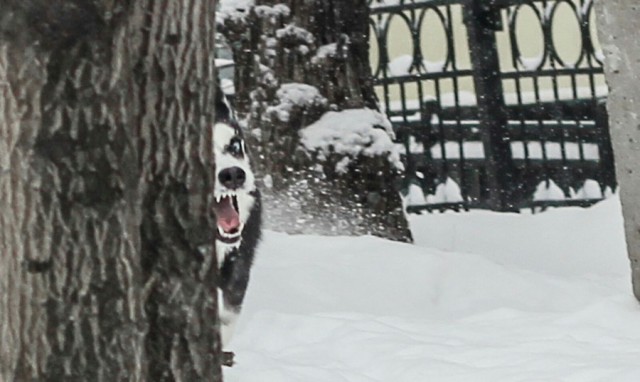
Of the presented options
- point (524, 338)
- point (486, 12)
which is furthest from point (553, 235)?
point (524, 338)

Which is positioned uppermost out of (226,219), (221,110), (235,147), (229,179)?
(221,110)

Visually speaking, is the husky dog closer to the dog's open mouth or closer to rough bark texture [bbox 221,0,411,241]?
the dog's open mouth

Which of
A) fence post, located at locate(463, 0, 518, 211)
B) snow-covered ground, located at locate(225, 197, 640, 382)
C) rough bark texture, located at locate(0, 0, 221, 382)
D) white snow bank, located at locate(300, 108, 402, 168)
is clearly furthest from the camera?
fence post, located at locate(463, 0, 518, 211)

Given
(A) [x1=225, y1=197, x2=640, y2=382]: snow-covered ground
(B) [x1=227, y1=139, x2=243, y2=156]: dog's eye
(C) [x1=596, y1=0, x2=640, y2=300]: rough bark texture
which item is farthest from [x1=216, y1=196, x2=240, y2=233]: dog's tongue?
(C) [x1=596, y1=0, x2=640, y2=300]: rough bark texture

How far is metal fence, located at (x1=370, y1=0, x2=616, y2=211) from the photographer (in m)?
8.87

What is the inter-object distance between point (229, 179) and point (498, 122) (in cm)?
457

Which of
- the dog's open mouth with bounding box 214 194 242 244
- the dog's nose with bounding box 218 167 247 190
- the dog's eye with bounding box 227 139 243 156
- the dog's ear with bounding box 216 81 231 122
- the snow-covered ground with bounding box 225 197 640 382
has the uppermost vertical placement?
the dog's ear with bounding box 216 81 231 122

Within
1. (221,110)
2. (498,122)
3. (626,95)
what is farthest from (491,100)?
(221,110)

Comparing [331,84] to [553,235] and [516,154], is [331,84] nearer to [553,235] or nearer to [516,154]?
[553,235]

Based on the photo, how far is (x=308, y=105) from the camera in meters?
6.81

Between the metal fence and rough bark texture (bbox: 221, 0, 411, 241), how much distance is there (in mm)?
2137

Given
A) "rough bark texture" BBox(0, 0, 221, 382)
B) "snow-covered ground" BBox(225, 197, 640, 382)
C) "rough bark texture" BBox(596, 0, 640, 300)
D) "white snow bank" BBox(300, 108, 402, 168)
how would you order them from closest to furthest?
"rough bark texture" BBox(0, 0, 221, 382), "snow-covered ground" BBox(225, 197, 640, 382), "rough bark texture" BBox(596, 0, 640, 300), "white snow bank" BBox(300, 108, 402, 168)

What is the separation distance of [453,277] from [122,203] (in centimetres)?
359

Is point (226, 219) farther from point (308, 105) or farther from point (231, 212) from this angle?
point (308, 105)
